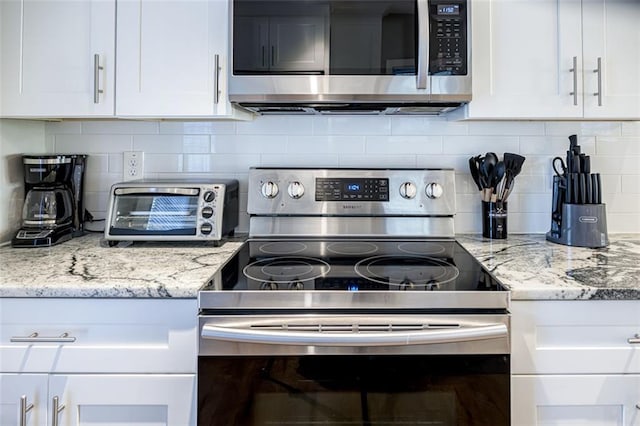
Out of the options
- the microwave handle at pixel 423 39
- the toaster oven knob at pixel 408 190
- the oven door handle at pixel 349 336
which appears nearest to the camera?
the oven door handle at pixel 349 336

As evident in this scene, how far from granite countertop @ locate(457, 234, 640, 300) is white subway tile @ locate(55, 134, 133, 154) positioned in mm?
1373

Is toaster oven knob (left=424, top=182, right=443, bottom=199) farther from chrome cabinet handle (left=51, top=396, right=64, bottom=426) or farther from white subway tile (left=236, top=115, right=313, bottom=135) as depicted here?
chrome cabinet handle (left=51, top=396, right=64, bottom=426)

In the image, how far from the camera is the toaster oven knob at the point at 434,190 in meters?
1.62

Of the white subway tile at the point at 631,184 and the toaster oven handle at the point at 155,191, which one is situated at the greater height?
the white subway tile at the point at 631,184

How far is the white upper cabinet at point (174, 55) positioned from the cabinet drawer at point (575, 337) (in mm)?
1080

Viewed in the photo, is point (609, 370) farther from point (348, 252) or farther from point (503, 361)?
point (348, 252)

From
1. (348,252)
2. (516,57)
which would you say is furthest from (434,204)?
(516,57)

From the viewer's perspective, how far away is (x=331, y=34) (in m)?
1.36

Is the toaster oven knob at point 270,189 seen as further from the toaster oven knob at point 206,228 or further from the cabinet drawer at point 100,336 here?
the cabinet drawer at point 100,336

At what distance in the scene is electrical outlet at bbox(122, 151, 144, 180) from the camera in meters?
1.74

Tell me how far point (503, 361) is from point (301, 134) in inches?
43.4

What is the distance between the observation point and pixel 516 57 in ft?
4.66

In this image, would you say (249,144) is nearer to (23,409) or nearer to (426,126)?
(426,126)

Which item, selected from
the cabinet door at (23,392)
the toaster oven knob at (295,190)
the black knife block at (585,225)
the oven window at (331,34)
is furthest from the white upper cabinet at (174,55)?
the black knife block at (585,225)
